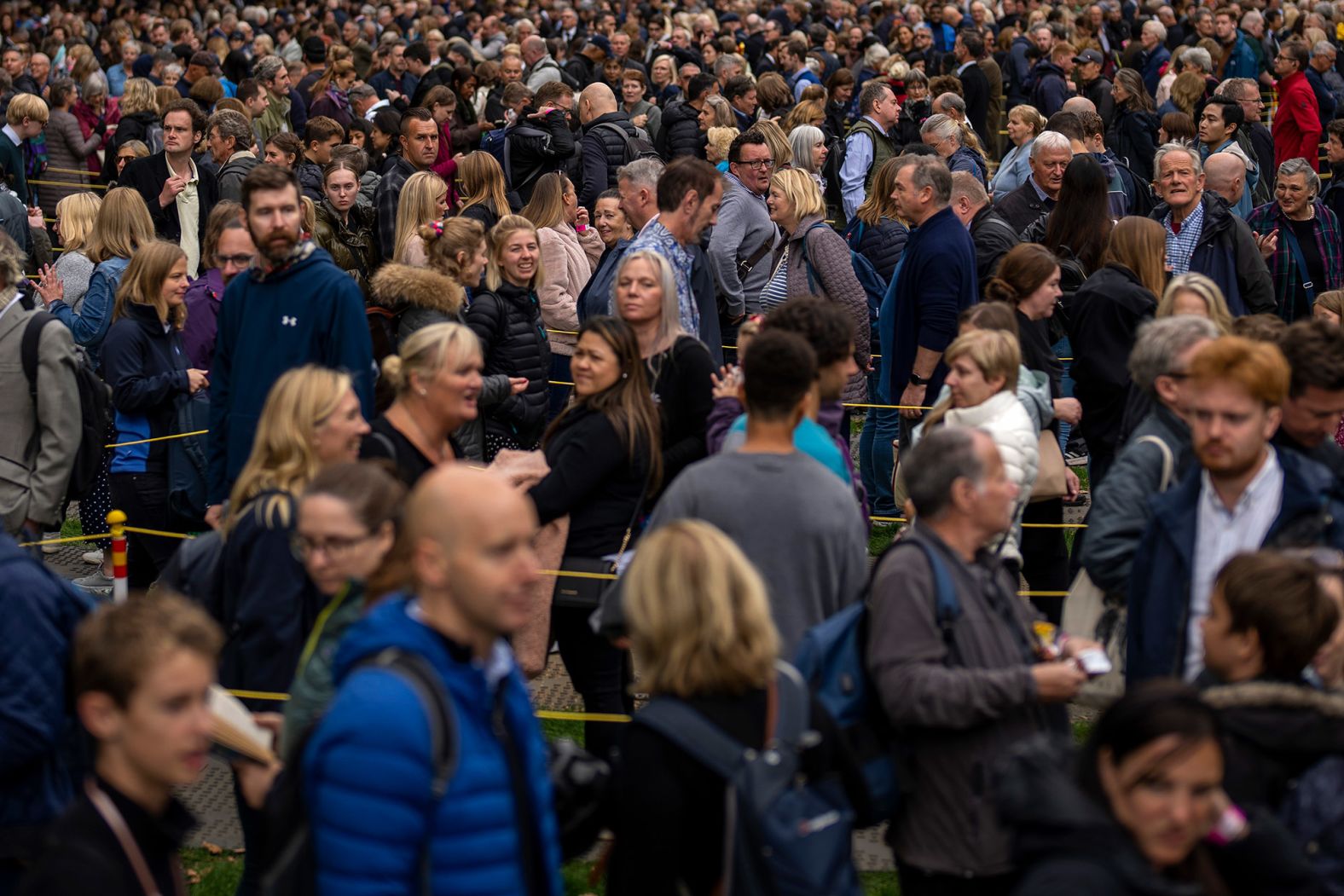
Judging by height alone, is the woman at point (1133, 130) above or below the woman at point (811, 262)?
above

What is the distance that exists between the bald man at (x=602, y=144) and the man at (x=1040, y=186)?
3.71 metres

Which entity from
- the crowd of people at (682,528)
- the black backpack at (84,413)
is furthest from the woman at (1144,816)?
the black backpack at (84,413)

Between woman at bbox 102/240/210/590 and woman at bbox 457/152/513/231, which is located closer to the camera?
woman at bbox 102/240/210/590

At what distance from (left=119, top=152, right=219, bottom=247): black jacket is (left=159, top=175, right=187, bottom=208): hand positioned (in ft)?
0.40

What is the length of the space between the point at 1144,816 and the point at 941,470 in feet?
4.02

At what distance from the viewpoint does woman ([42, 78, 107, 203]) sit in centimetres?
1484

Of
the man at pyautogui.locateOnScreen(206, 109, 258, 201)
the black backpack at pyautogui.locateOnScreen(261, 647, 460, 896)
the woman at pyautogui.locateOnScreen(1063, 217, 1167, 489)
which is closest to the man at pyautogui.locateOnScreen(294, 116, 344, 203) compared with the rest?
the man at pyautogui.locateOnScreen(206, 109, 258, 201)

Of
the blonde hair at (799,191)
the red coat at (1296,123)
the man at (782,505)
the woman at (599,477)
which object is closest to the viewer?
the man at (782,505)

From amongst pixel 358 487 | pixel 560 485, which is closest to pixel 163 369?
pixel 560 485

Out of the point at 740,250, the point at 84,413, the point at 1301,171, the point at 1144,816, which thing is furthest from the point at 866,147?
the point at 1144,816

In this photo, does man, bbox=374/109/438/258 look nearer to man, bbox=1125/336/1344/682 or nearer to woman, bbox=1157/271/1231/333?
woman, bbox=1157/271/1231/333

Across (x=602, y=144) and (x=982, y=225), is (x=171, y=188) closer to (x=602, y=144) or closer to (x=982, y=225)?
(x=602, y=144)

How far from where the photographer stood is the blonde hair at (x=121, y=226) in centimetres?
891

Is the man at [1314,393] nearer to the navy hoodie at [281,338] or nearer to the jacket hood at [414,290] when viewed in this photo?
the navy hoodie at [281,338]
